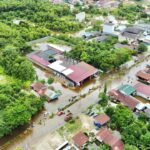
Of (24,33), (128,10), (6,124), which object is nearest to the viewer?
(6,124)

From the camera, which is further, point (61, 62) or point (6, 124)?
point (61, 62)

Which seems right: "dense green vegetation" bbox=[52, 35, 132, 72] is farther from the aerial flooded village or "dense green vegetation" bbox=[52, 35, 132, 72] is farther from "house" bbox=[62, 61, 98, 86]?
"house" bbox=[62, 61, 98, 86]

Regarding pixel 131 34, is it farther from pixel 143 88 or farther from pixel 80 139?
pixel 80 139

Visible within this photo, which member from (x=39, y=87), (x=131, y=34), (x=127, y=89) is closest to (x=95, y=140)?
(x=127, y=89)

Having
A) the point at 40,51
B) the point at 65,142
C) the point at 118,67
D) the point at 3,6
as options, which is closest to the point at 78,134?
the point at 65,142

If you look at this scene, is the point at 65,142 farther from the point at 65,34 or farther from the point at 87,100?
the point at 65,34

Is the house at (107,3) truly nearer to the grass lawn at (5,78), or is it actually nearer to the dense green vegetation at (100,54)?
the dense green vegetation at (100,54)

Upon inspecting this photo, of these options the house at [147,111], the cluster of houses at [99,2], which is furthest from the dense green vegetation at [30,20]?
the house at [147,111]
